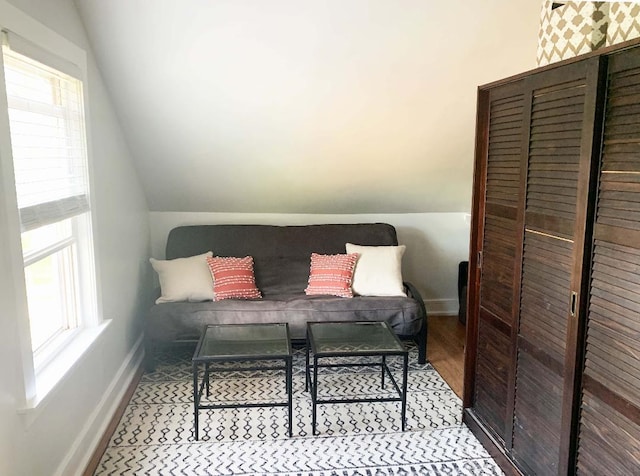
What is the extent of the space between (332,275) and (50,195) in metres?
2.09

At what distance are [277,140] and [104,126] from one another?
3.56ft

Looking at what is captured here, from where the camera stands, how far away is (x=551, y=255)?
→ 1.97 meters

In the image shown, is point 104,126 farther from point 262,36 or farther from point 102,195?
point 262,36

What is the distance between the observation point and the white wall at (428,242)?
4359mm

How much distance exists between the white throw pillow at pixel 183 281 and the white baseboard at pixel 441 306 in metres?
2.04

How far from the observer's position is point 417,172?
3879mm

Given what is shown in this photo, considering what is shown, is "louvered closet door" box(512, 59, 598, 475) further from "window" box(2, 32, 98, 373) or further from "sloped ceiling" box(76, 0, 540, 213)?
"window" box(2, 32, 98, 373)

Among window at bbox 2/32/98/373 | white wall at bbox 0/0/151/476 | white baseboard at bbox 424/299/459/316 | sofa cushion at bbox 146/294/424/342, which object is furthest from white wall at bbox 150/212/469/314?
window at bbox 2/32/98/373

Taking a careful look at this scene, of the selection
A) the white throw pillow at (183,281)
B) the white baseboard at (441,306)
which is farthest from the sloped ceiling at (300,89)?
the white baseboard at (441,306)

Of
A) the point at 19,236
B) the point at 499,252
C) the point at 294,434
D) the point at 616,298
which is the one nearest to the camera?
the point at 616,298

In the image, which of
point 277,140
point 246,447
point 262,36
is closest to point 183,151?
point 277,140

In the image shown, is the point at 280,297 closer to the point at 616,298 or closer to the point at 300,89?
the point at 300,89

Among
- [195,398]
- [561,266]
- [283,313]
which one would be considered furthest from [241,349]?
[561,266]

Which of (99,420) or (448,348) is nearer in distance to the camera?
(99,420)
